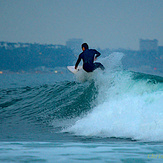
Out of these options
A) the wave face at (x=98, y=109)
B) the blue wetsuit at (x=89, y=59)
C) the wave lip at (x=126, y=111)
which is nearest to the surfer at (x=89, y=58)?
the blue wetsuit at (x=89, y=59)

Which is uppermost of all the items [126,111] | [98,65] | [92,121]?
[98,65]

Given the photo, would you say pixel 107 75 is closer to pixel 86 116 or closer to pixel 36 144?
pixel 86 116

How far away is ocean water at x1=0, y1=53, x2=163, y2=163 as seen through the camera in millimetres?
5902

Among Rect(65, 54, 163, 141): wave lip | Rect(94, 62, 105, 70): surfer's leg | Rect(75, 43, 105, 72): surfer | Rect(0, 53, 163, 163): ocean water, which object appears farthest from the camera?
Rect(94, 62, 105, 70): surfer's leg

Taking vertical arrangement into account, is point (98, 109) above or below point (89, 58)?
below

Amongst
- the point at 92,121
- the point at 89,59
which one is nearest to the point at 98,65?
the point at 89,59

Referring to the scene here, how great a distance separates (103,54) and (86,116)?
491 centimetres

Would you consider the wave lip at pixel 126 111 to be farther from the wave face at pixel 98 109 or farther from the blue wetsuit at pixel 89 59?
the blue wetsuit at pixel 89 59

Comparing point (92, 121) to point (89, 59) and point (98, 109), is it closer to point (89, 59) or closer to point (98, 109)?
point (98, 109)

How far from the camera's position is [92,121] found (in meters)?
9.14

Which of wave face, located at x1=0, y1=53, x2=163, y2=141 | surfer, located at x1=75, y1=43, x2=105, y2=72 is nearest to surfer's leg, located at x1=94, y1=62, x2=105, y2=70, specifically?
surfer, located at x1=75, y1=43, x2=105, y2=72

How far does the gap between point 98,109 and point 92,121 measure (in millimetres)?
1004

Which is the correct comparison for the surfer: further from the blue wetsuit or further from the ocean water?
the ocean water

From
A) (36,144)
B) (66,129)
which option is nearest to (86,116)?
(66,129)
